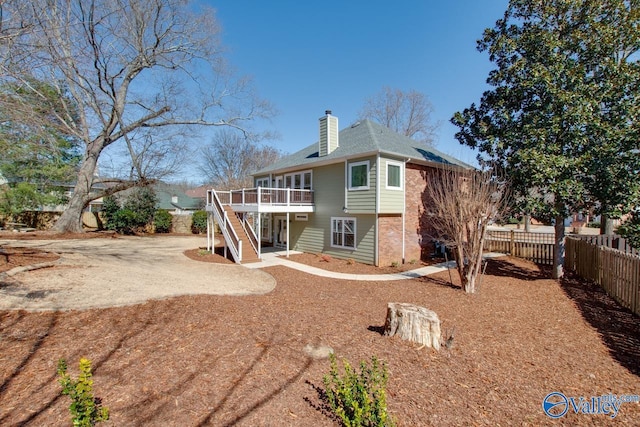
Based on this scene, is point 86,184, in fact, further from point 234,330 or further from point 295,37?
point 234,330

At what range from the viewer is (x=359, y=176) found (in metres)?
12.7

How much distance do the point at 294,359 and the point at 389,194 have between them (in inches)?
358

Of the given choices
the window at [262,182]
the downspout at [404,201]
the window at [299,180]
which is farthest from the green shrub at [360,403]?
the window at [262,182]

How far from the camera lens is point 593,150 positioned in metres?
9.06

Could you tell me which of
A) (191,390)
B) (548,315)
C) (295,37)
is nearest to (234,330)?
(191,390)

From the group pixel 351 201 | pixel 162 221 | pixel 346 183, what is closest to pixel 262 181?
pixel 346 183

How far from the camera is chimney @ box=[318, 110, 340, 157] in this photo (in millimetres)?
14242

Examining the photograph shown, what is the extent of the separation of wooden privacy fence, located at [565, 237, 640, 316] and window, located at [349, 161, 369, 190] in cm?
768

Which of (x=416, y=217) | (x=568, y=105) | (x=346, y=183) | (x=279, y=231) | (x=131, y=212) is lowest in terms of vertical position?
(x=279, y=231)

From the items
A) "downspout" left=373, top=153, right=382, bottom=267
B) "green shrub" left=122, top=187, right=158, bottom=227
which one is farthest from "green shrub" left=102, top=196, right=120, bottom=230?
"downspout" left=373, top=153, right=382, bottom=267

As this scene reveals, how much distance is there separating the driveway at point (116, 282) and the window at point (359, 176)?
5.33 m

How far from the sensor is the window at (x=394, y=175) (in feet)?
40.8

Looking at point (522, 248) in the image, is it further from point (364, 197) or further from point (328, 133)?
point (328, 133)

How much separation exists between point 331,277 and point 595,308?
709 centimetres
